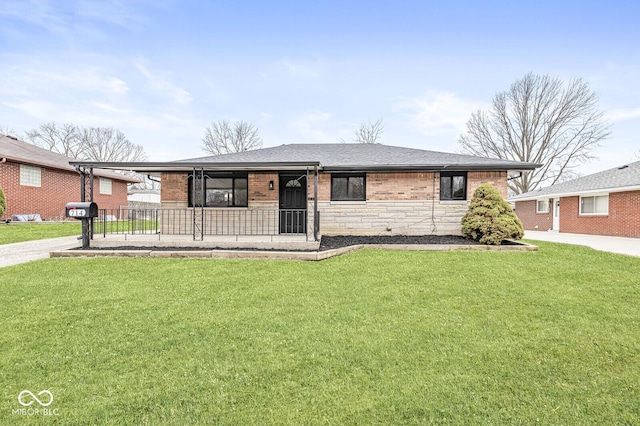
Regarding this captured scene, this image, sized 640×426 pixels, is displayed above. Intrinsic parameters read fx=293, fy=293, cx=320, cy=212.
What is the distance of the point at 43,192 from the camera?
1627cm

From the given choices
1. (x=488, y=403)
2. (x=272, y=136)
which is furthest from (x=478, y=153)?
(x=488, y=403)

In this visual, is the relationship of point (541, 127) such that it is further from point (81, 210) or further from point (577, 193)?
point (81, 210)

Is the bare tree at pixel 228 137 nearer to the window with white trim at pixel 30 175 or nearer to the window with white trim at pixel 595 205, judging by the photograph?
the window with white trim at pixel 30 175

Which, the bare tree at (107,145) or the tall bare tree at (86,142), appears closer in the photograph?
the tall bare tree at (86,142)

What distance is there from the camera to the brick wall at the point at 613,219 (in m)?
13.3

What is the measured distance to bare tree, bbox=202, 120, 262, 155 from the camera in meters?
33.8

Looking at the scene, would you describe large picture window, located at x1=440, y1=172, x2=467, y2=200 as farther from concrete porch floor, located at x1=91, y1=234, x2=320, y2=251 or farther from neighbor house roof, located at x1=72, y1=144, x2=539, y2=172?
concrete porch floor, located at x1=91, y1=234, x2=320, y2=251

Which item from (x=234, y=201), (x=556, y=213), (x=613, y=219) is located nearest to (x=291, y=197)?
(x=234, y=201)

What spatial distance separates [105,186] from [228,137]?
1621 cm

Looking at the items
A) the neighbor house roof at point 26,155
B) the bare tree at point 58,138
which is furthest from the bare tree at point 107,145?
the neighbor house roof at point 26,155

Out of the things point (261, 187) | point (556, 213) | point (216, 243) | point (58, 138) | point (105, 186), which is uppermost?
point (58, 138)

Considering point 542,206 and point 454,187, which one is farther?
point 542,206

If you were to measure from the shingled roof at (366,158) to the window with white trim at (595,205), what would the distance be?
29.9ft

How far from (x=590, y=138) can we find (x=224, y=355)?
106 ft
